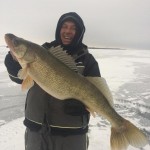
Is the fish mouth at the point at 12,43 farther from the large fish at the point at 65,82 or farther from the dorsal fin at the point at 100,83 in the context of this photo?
the dorsal fin at the point at 100,83

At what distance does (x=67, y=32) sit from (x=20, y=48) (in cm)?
66

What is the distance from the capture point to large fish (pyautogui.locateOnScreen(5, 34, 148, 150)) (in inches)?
111

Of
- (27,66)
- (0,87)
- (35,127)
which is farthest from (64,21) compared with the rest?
(0,87)

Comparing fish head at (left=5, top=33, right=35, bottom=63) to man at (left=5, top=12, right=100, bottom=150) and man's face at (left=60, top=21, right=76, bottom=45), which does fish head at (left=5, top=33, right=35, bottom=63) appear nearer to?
man at (left=5, top=12, right=100, bottom=150)

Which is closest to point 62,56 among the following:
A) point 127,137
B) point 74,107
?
point 74,107

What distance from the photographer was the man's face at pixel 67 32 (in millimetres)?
3330

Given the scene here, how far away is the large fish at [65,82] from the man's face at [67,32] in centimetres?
43

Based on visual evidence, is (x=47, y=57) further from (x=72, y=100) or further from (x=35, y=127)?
(x=35, y=127)

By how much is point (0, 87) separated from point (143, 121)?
204 inches

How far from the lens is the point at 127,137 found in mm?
2967

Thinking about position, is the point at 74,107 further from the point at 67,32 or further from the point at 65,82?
the point at 67,32

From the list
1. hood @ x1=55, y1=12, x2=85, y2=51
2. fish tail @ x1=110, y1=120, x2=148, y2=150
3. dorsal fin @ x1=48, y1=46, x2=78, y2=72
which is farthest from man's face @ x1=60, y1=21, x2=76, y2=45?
fish tail @ x1=110, y1=120, x2=148, y2=150

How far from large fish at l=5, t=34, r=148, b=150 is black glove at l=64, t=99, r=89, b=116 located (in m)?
0.06

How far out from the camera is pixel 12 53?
2.96 meters
